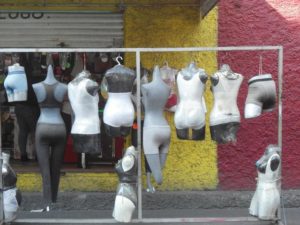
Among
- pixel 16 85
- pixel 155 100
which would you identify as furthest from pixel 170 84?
pixel 16 85

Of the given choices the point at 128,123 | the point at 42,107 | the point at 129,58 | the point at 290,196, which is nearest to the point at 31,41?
the point at 129,58

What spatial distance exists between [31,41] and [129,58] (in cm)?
138

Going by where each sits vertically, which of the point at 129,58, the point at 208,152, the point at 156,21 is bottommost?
the point at 208,152

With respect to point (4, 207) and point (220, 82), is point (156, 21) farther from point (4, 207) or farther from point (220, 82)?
point (4, 207)

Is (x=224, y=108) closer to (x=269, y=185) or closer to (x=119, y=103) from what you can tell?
(x=269, y=185)

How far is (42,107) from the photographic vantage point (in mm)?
6230

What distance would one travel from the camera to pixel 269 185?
6.20 metres

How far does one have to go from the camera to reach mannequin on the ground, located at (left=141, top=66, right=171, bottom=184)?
6.14 meters

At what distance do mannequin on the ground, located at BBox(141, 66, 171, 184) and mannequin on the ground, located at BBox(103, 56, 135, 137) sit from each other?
177mm

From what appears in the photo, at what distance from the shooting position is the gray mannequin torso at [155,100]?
6145 millimetres

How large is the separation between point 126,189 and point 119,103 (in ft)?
2.92

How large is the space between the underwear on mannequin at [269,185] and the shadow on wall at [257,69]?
2026 millimetres

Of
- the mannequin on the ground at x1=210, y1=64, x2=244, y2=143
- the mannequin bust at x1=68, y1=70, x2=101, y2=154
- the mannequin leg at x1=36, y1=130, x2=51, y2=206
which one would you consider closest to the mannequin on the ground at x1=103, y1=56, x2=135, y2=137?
the mannequin bust at x1=68, y1=70, x2=101, y2=154

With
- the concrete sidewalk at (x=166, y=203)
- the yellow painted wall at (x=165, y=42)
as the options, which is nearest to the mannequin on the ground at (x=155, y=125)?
A: the concrete sidewalk at (x=166, y=203)
